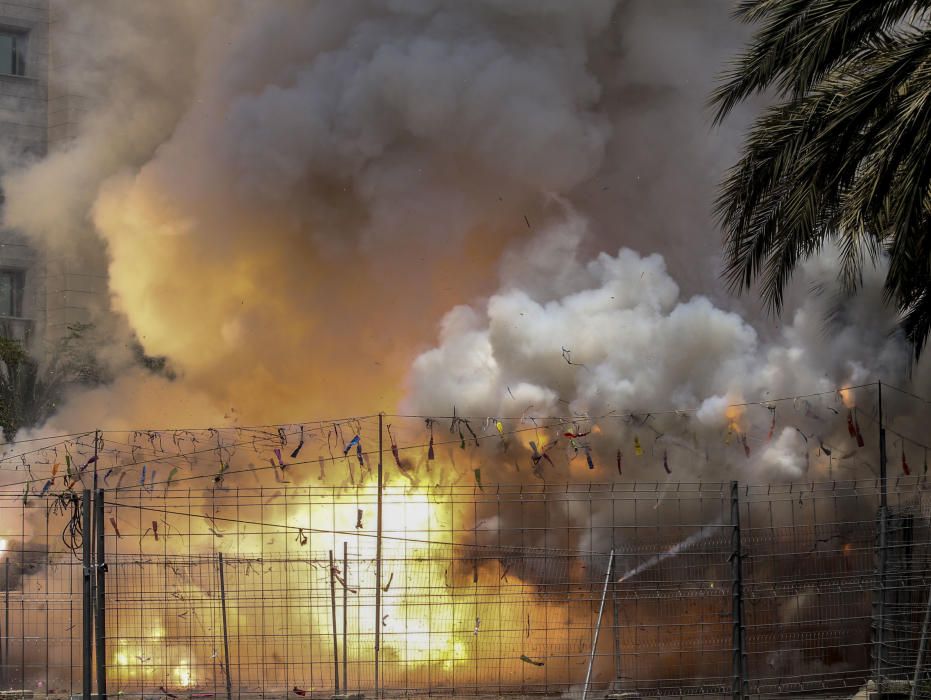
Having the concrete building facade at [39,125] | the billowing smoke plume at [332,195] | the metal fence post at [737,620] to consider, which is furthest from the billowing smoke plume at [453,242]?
the metal fence post at [737,620]

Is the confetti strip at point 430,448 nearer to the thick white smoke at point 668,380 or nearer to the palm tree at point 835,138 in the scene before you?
the thick white smoke at point 668,380

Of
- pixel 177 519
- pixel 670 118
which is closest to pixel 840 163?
pixel 670 118

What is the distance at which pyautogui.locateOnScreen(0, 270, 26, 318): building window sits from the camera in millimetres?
25688

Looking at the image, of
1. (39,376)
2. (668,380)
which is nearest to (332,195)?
(668,380)

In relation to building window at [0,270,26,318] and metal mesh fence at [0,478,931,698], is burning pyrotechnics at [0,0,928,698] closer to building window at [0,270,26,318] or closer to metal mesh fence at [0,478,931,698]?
metal mesh fence at [0,478,931,698]

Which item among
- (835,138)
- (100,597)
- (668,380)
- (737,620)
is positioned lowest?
(737,620)

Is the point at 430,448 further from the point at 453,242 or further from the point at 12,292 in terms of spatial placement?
the point at 12,292

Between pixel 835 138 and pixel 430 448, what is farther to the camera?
pixel 430 448

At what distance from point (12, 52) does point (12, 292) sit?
15.0 ft

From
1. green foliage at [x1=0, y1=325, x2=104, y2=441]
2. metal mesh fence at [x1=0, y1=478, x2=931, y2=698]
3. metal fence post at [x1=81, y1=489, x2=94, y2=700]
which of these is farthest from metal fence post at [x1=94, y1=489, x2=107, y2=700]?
green foliage at [x1=0, y1=325, x2=104, y2=441]

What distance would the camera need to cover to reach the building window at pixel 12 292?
2569cm

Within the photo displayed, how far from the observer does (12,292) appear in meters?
26.0

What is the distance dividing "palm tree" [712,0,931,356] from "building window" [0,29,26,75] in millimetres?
16472

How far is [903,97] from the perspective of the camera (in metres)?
11.3
